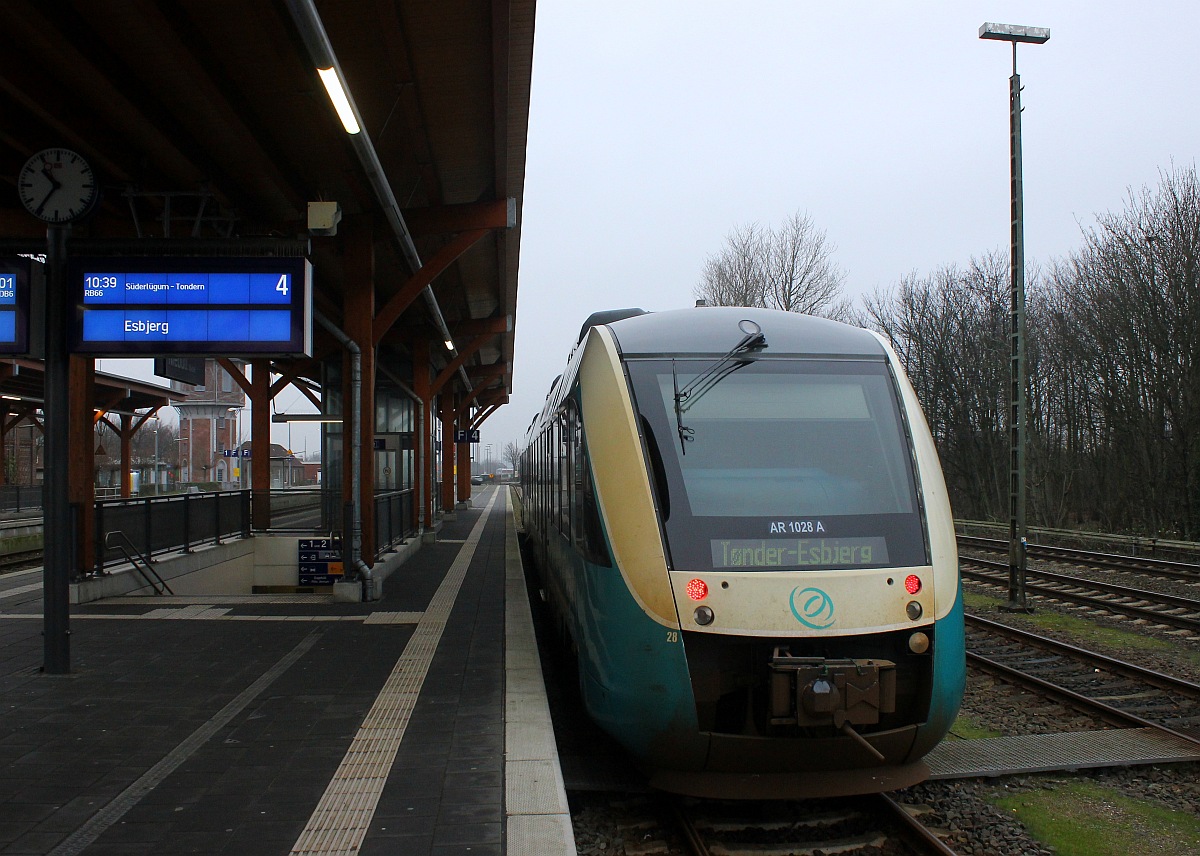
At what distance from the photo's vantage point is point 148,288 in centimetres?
748

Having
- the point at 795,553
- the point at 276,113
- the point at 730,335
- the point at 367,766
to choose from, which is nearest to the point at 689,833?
the point at 795,553

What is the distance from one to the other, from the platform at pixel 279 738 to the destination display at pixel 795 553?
4.89 feet

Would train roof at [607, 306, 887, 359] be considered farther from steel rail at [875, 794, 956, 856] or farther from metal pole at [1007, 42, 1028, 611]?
metal pole at [1007, 42, 1028, 611]

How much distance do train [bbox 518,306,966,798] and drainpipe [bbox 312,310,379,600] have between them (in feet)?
20.7

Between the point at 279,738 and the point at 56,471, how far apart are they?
325 centimetres

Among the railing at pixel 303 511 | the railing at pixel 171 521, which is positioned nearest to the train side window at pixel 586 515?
the railing at pixel 171 521

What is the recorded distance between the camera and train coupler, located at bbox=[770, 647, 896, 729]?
4434 mm

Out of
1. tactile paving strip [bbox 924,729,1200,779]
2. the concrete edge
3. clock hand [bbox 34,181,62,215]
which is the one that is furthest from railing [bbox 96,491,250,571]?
tactile paving strip [bbox 924,729,1200,779]

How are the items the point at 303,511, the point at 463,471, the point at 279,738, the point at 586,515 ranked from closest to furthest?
the point at 279,738 → the point at 586,515 → the point at 303,511 → the point at 463,471

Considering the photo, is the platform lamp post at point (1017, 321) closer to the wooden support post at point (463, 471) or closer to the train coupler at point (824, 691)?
the train coupler at point (824, 691)

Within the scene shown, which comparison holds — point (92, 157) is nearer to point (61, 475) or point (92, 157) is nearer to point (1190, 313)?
point (61, 475)

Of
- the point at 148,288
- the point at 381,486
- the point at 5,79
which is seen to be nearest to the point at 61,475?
the point at 148,288

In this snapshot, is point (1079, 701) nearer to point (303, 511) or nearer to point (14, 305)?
point (14, 305)

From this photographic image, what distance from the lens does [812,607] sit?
15.2 feet
